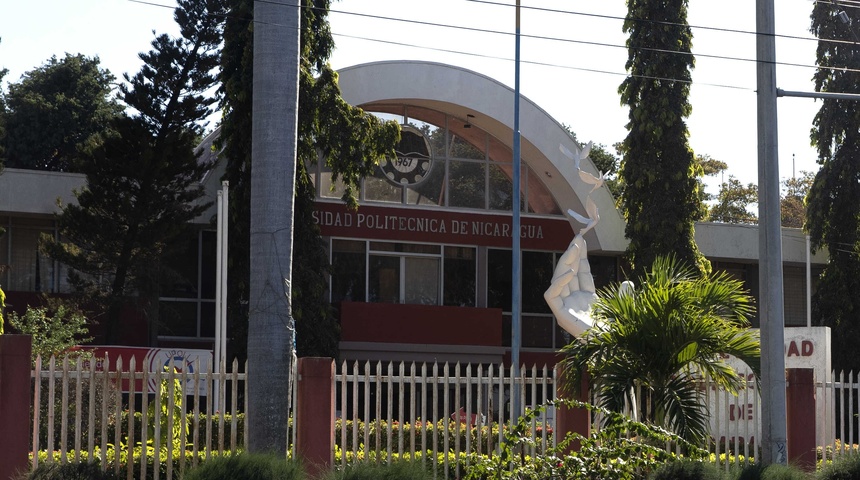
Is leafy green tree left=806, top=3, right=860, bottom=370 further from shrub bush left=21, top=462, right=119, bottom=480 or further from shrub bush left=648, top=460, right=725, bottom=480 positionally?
shrub bush left=21, top=462, right=119, bottom=480

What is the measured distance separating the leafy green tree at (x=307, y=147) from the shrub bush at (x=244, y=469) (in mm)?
14179

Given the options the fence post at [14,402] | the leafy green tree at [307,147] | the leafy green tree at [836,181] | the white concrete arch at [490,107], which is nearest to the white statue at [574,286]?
the leafy green tree at [307,147]

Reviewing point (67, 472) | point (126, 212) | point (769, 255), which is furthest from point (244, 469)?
point (126, 212)

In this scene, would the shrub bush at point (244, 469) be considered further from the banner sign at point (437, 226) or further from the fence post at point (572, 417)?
the banner sign at point (437, 226)

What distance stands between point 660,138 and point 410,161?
20.8ft

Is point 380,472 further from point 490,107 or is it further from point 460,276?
point 460,276

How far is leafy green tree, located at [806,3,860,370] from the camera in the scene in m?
30.2

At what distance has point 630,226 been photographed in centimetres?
2864

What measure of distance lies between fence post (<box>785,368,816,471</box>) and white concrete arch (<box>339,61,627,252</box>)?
1506 centimetres

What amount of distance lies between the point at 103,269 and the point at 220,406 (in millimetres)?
15183

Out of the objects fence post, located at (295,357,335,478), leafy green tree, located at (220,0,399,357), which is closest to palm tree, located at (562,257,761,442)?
fence post, located at (295,357,335,478)

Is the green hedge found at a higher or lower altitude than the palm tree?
lower

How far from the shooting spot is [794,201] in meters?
50.4

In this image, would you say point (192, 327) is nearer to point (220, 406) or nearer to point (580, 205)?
point (580, 205)
